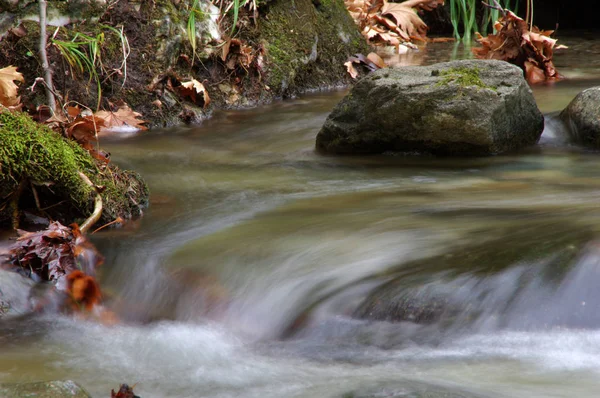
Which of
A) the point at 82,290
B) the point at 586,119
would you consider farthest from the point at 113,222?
the point at 586,119

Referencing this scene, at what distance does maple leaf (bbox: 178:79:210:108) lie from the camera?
5711 mm

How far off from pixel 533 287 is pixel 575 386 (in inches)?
17.7

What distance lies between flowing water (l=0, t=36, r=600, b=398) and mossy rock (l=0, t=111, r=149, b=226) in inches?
7.0

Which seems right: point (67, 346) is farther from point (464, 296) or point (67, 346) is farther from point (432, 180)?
point (432, 180)

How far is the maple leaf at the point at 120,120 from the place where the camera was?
507cm

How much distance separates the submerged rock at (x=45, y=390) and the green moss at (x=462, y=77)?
116 inches

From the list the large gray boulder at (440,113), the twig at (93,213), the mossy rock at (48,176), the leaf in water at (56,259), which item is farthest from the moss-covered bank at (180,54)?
the leaf in water at (56,259)

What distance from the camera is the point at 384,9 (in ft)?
31.6

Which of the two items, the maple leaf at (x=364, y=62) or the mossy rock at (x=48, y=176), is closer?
the mossy rock at (x=48, y=176)

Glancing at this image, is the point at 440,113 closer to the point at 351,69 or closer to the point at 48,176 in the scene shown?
the point at 48,176

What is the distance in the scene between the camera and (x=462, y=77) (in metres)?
4.32

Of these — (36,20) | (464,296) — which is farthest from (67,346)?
(36,20)

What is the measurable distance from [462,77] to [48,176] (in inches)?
91.5

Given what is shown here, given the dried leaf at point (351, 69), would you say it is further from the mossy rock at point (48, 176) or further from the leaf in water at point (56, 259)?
A: the leaf in water at point (56, 259)
